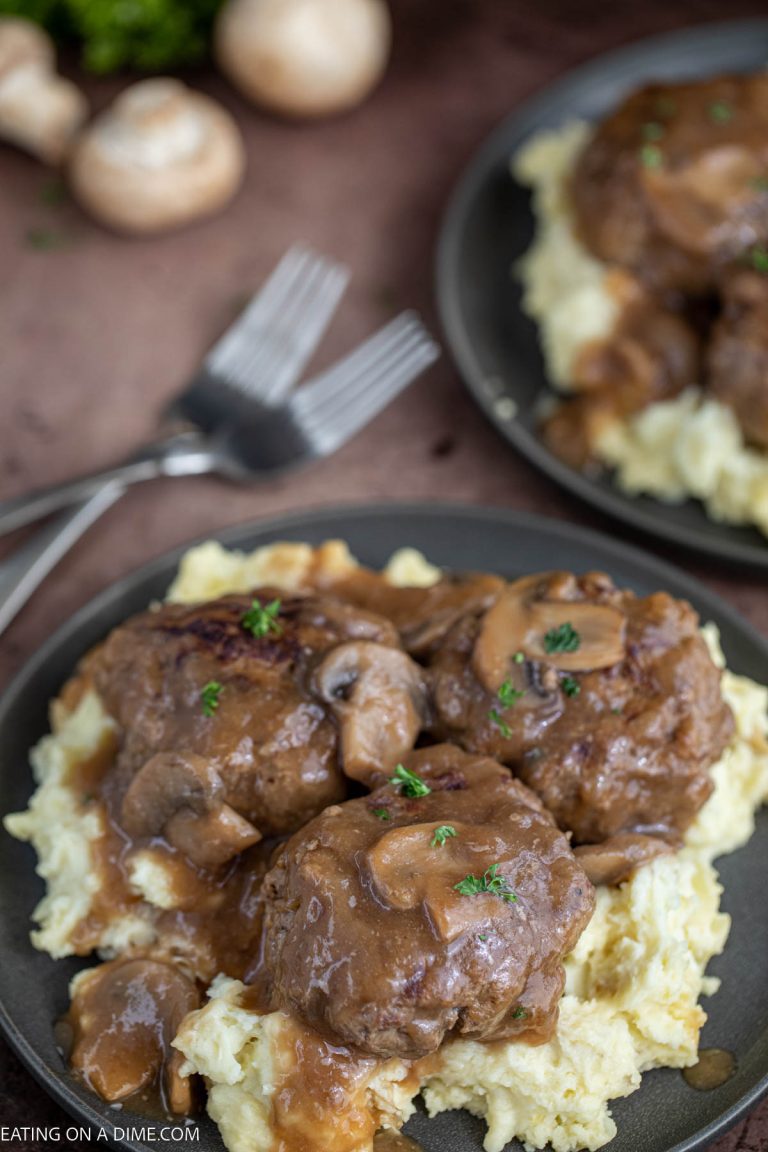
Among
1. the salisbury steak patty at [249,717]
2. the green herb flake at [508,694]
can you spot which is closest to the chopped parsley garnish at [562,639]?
the green herb flake at [508,694]

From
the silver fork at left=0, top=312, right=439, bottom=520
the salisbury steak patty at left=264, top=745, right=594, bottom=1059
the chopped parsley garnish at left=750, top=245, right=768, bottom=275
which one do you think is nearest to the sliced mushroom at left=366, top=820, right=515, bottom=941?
the salisbury steak patty at left=264, top=745, right=594, bottom=1059

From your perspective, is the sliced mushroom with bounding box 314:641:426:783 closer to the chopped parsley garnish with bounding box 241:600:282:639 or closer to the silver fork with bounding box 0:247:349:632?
the chopped parsley garnish with bounding box 241:600:282:639

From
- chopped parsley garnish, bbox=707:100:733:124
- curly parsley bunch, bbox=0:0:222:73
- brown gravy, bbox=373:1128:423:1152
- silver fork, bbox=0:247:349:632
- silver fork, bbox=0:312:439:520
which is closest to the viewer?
brown gravy, bbox=373:1128:423:1152

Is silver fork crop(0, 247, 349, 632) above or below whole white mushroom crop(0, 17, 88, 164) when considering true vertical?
below

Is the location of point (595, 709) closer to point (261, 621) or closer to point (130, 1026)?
point (261, 621)

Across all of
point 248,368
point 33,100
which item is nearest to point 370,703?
point 248,368

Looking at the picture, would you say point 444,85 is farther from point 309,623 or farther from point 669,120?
point 309,623

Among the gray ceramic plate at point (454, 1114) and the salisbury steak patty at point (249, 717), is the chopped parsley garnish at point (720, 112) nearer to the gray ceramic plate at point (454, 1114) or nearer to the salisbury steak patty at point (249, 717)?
the gray ceramic plate at point (454, 1114)
